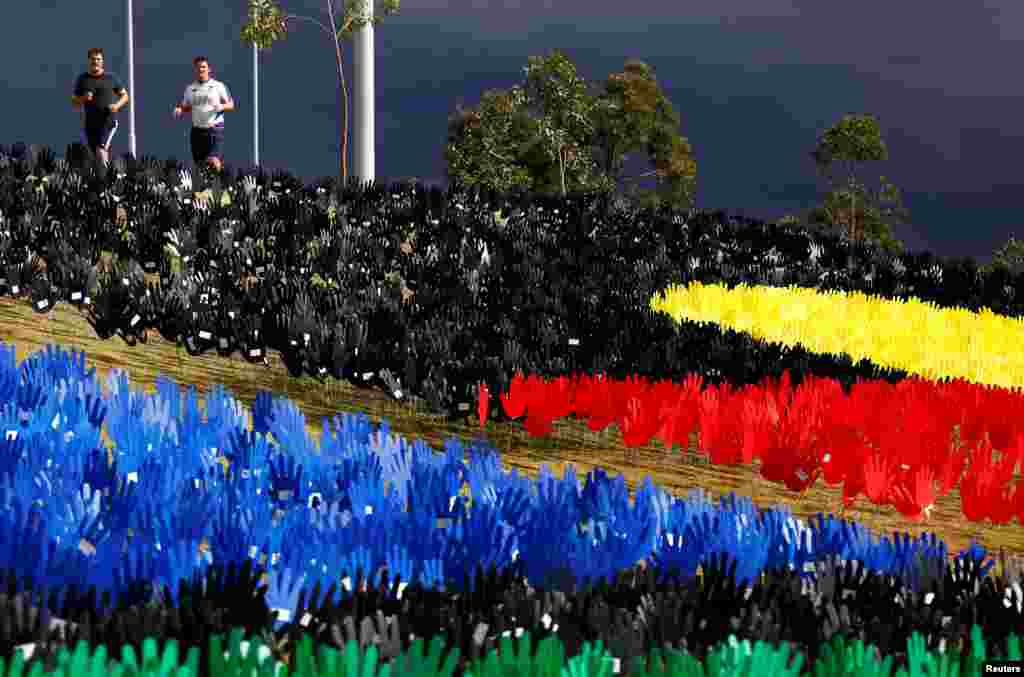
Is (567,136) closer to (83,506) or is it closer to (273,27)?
(273,27)

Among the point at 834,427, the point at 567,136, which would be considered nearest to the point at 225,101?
the point at 834,427

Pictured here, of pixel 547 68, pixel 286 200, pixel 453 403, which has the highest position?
pixel 547 68

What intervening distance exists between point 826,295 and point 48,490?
1283 centimetres

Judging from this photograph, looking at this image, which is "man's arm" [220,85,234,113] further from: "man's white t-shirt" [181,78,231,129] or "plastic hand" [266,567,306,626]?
"plastic hand" [266,567,306,626]

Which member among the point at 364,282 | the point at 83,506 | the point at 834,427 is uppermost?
the point at 364,282

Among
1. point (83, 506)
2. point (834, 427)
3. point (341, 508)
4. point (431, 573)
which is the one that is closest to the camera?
point (431, 573)

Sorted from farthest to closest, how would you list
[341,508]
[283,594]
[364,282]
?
[364,282], [341,508], [283,594]

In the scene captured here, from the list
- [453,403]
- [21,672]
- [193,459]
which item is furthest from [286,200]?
[21,672]

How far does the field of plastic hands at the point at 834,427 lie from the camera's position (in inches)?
236

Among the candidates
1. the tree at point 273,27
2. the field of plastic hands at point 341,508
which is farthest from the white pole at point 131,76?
the field of plastic hands at point 341,508

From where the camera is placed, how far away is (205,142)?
17.7 metres

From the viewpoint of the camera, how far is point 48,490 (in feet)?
13.7

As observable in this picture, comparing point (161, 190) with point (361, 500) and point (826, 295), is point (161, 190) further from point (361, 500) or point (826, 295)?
point (361, 500)

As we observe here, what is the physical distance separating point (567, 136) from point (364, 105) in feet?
78.3
